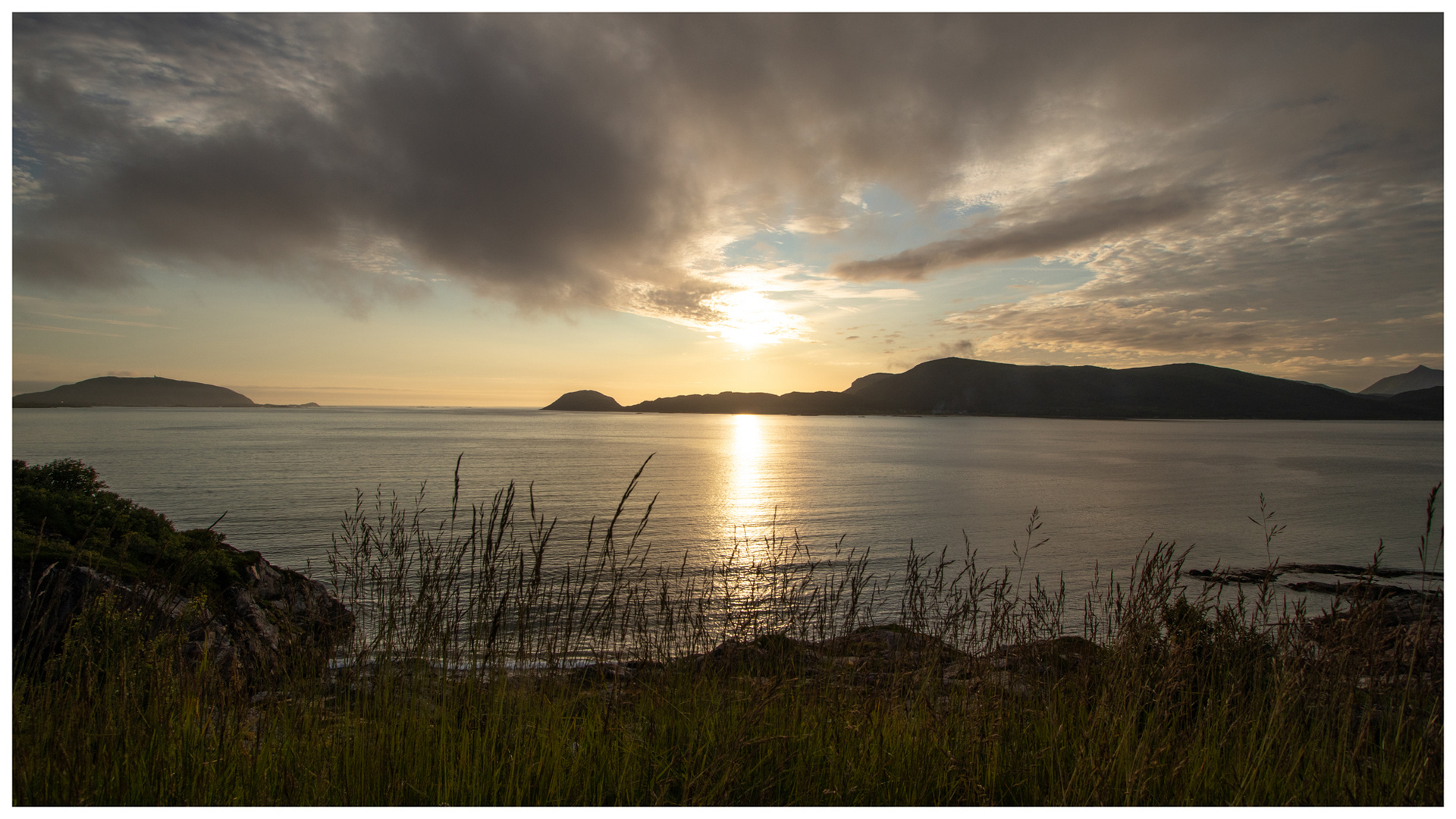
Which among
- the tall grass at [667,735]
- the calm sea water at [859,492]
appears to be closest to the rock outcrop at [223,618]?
the tall grass at [667,735]

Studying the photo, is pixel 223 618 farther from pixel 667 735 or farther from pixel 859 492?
pixel 859 492

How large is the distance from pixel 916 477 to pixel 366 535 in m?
53.9

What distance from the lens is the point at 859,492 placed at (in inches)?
1753

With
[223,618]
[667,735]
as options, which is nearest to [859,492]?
[223,618]

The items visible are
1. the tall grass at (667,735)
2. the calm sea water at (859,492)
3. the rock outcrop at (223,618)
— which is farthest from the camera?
the calm sea water at (859,492)

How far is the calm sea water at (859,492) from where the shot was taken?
84.7 feet

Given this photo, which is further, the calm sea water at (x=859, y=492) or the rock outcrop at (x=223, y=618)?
the calm sea water at (x=859, y=492)

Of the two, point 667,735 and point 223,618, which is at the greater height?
point 667,735

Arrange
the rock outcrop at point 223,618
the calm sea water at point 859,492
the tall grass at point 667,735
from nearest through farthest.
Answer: the tall grass at point 667,735, the rock outcrop at point 223,618, the calm sea water at point 859,492

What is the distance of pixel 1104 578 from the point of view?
20047 millimetres

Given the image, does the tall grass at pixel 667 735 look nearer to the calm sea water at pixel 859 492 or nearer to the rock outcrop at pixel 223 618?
the rock outcrop at pixel 223 618

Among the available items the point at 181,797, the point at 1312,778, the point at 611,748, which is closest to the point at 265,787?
the point at 181,797

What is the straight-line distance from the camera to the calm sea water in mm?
25828

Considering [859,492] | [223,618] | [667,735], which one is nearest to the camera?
[667,735]
